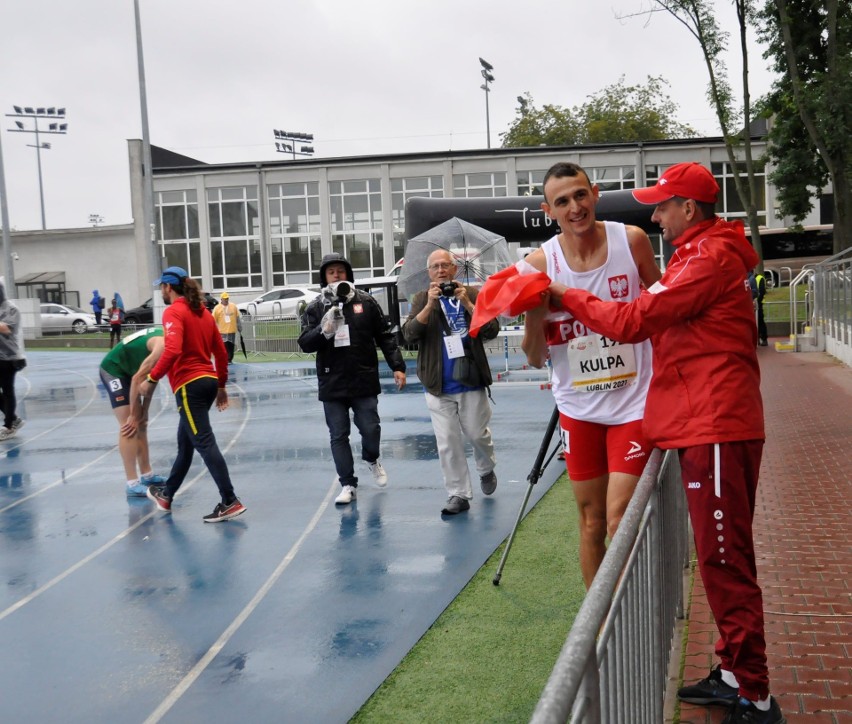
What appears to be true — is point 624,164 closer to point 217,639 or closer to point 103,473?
point 103,473

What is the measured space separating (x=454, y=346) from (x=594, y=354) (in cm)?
369

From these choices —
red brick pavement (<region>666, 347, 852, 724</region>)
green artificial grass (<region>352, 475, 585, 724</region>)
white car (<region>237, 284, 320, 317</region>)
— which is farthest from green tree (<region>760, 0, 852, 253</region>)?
green artificial grass (<region>352, 475, 585, 724</region>)

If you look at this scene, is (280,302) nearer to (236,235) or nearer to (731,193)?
(236,235)

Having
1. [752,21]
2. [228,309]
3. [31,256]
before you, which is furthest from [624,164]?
[31,256]

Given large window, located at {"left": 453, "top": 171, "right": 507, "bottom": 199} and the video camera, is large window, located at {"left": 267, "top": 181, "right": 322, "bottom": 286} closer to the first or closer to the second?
large window, located at {"left": 453, "top": 171, "right": 507, "bottom": 199}

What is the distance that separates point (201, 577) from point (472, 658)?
235cm

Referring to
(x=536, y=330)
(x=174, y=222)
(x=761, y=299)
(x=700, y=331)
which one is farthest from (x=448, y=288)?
(x=174, y=222)

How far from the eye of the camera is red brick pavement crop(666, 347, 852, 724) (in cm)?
410

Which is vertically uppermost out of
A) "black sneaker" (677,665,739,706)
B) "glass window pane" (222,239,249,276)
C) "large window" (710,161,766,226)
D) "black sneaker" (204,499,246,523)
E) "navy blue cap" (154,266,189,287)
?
"large window" (710,161,766,226)

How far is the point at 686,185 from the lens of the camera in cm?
359

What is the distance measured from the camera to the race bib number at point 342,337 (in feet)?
27.8

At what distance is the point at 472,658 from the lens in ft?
16.1

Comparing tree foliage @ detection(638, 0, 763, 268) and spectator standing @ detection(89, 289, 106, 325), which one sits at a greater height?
tree foliage @ detection(638, 0, 763, 268)

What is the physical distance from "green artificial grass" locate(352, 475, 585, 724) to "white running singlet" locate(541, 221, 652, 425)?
1.28 metres
